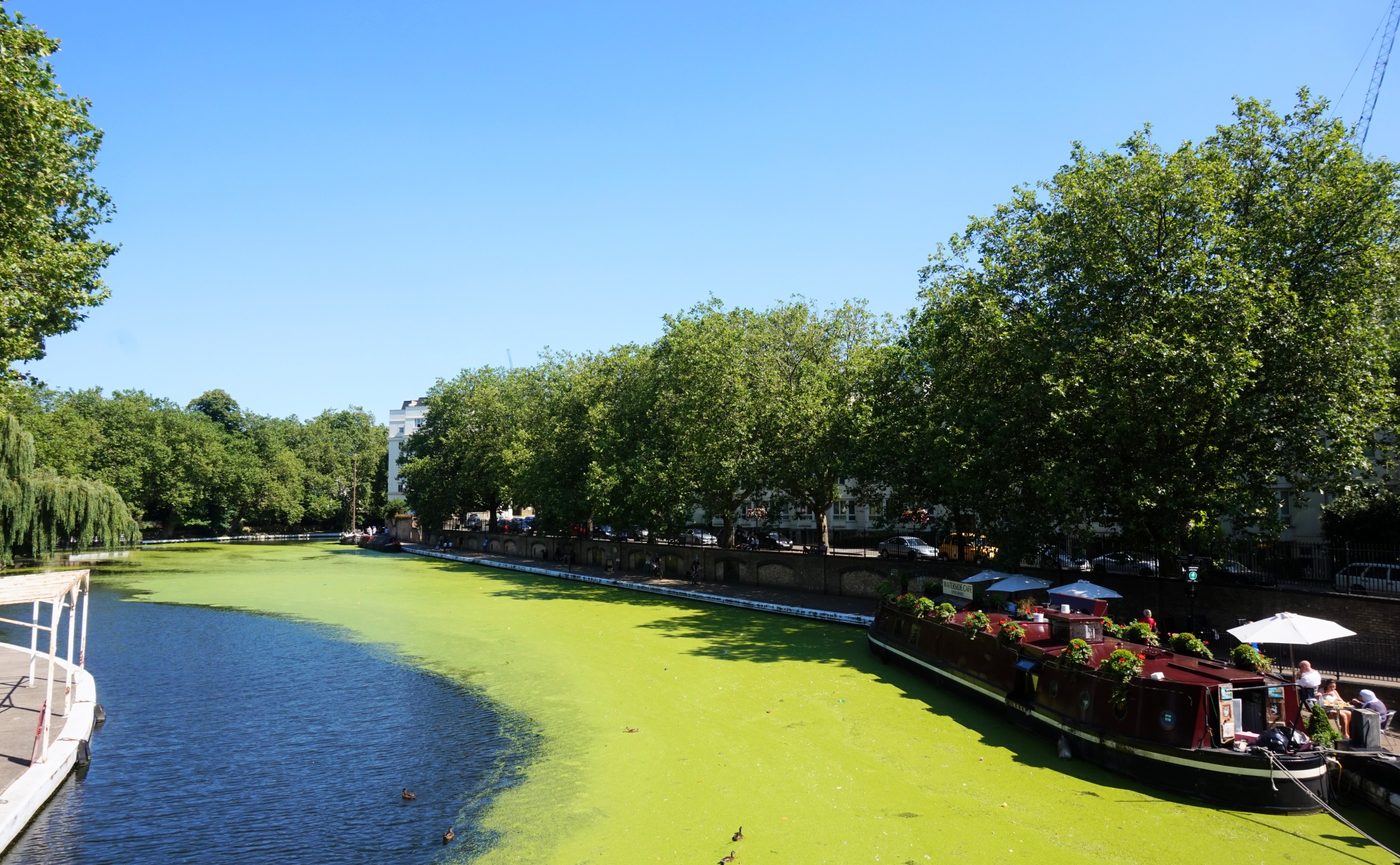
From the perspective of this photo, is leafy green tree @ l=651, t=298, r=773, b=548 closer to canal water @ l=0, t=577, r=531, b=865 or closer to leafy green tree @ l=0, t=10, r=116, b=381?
canal water @ l=0, t=577, r=531, b=865

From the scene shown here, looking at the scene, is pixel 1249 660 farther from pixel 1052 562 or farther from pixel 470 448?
pixel 470 448

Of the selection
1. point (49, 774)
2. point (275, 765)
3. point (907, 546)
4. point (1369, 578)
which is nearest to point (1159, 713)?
point (275, 765)

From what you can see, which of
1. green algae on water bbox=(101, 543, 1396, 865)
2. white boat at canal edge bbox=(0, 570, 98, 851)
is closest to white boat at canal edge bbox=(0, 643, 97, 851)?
white boat at canal edge bbox=(0, 570, 98, 851)

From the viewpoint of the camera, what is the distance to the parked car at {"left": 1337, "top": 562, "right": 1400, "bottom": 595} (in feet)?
79.9

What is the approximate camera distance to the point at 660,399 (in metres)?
46.2

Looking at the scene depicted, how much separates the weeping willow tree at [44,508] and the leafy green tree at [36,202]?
17703 millimetres

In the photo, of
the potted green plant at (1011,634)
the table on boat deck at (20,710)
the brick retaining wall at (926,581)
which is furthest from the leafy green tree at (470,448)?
the potted green plant at (1011,634)

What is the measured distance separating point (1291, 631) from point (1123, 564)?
1380 cm

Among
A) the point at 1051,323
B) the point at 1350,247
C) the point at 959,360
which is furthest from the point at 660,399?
the point at 1350,247

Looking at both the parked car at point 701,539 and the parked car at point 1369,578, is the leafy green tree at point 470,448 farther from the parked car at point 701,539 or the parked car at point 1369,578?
the parked car at point 1369,578

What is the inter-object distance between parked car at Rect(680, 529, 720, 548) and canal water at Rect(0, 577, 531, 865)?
32557mm

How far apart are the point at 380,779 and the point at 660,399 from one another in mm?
32829

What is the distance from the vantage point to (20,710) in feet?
53.2

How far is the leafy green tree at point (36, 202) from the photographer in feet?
62.2
